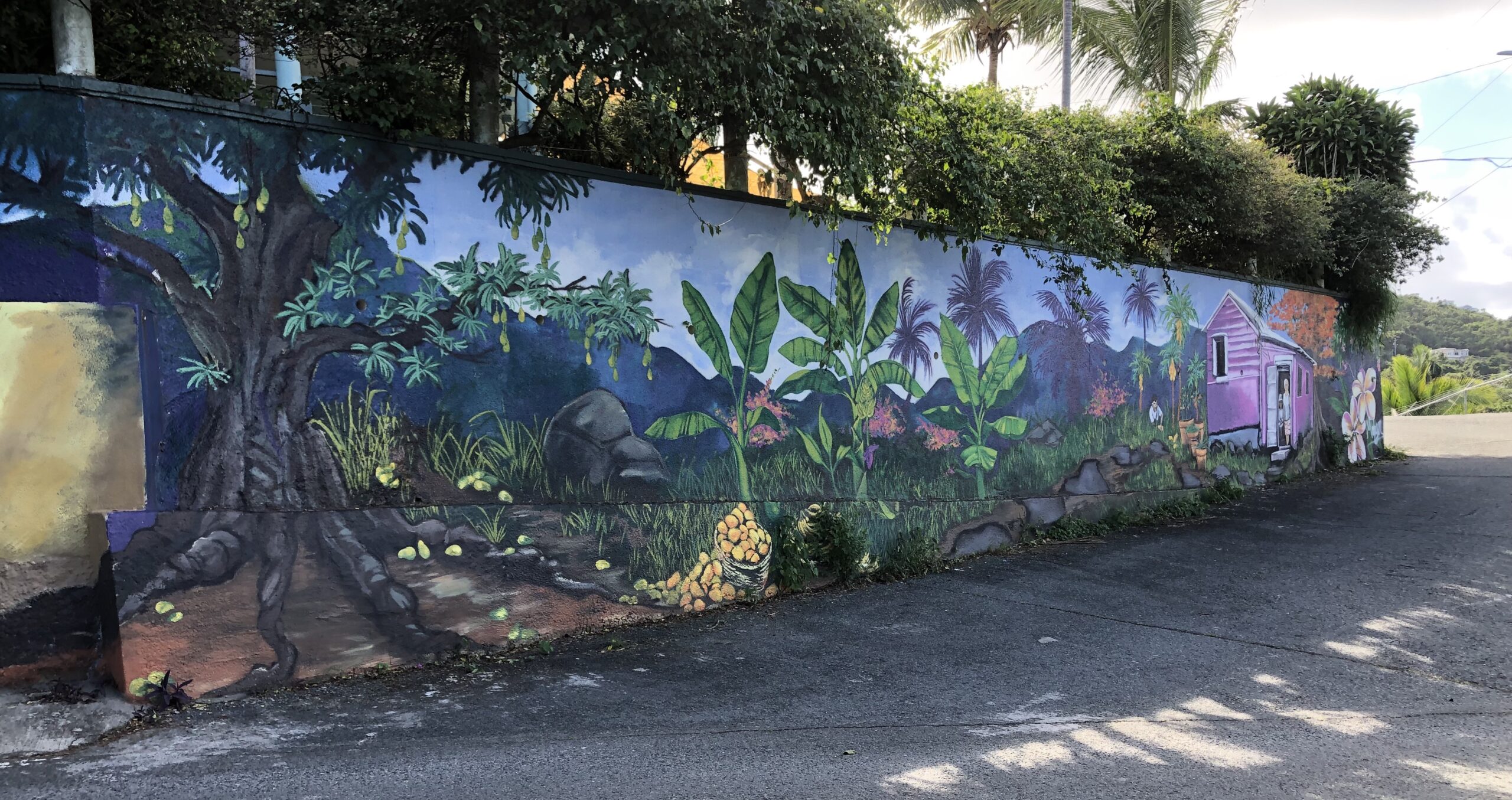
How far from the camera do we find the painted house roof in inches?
504

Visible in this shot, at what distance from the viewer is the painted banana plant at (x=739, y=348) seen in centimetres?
675

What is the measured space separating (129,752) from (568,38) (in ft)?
13.2

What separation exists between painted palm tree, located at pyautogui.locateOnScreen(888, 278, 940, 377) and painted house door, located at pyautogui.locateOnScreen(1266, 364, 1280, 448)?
24.9 feet

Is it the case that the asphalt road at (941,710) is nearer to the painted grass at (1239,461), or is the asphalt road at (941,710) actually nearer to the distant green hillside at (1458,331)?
the painted grass at (1239,461)

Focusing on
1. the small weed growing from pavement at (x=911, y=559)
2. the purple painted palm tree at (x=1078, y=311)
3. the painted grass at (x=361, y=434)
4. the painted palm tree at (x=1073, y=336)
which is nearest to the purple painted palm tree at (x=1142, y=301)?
the purple painted palm tree at (x=1078, y=311)

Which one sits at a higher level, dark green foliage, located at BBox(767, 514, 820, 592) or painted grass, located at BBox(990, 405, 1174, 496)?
painted grass, located at BBox(990, 405, 1174, 496)

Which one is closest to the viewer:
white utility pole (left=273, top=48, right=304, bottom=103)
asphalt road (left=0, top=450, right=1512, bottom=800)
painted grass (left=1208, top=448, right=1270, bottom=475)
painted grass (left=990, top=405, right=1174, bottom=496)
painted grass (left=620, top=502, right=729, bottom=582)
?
asphalt road (left=0, top=450, right=1512, bottom=800)

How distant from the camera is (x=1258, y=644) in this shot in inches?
241

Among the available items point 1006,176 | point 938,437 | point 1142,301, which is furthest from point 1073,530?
point 1006,176

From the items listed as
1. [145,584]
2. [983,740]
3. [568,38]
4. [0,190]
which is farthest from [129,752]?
[568,38]

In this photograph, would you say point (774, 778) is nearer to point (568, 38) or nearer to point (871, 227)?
point (568, 38)

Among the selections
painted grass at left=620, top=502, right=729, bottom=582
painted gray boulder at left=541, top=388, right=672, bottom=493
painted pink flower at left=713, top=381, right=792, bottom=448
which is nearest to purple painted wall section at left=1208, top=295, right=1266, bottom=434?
painted pink flower at left=713, top=381, right=792, bottom=448

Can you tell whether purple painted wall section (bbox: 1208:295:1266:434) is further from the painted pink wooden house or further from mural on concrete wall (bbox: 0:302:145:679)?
mural on concrete wall (bbox: 0:302:145:679)

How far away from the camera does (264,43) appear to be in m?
5.65
